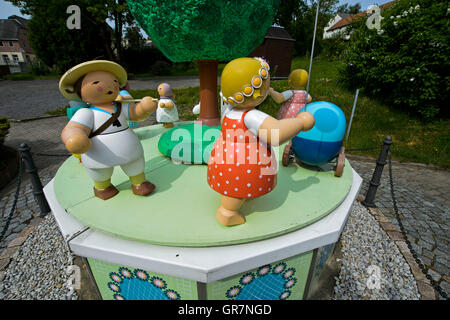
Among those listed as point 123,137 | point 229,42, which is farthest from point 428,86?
point 123,137

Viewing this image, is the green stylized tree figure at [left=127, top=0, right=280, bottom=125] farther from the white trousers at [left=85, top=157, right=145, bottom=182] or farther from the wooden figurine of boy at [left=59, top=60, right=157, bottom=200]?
the white trousers at [left=85, top=157, right=145, bottom=182]

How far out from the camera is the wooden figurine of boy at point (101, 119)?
1.53 meters

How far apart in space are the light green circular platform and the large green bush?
5363 mm

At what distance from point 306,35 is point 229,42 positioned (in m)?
27.6

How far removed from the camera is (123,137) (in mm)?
1703

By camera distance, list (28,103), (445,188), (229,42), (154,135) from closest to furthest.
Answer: (229,42), (154,135), (445,188), (28,103)

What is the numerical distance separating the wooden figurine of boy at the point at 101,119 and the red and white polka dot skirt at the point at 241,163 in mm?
687

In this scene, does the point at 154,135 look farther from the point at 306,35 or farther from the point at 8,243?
the point at 306,35

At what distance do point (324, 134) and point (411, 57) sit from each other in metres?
5.73

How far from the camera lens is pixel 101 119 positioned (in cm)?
163

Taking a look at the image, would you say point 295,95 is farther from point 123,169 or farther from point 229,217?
point 123,169

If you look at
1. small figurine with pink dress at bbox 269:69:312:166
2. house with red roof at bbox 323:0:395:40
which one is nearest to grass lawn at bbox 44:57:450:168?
small figurine with pink dress at bbox 269:69:312:166

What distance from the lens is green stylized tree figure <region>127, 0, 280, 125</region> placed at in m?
1.95

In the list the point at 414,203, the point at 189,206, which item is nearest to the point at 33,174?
the point at 189,206
